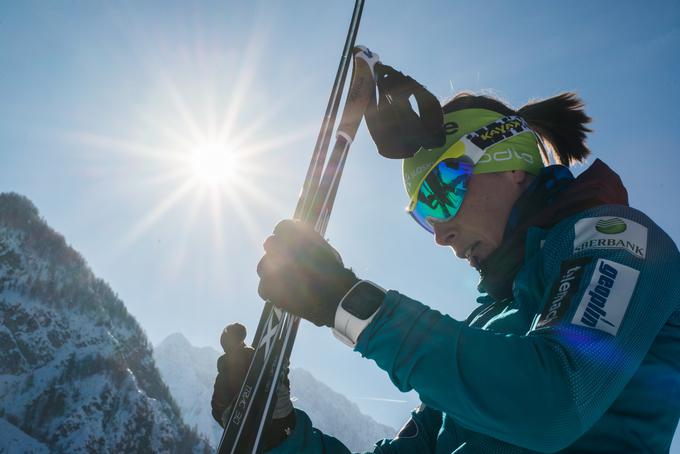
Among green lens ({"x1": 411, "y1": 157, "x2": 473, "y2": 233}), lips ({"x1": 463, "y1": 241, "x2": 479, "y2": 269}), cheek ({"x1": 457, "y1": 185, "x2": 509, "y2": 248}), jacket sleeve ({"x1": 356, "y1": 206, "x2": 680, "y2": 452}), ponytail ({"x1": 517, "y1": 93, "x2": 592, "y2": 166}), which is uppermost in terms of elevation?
ponytail ({"x1": 517, "y1": 93, "x2": 592, "y2": 166})

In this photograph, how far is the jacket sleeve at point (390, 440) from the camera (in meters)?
2.94

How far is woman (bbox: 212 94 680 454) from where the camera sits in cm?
135

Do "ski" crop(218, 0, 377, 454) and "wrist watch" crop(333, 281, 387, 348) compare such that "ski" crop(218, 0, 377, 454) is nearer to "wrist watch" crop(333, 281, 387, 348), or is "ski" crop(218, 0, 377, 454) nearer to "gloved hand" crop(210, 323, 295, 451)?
"gloved hand" crop(210, 323, 295, 451)

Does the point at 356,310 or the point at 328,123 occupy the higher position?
the point at 328,123

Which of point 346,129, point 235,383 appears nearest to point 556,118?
point 346,129

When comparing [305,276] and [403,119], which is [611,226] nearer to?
[305,276]

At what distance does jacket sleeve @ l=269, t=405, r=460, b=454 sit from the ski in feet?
1.99

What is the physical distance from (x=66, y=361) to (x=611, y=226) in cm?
12941

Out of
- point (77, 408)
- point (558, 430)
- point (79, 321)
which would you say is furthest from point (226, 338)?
point (79, 321)

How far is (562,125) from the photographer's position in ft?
10.6

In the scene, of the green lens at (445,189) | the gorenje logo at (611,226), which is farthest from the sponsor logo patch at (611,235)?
the green lens at (445,189)

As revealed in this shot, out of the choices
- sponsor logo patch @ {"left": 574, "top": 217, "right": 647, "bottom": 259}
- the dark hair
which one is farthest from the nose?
sponsor logo patch @ {"left": 574, "top": 217, "right": 647, "bottom": 259}

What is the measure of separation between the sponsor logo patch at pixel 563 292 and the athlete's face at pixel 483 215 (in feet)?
3.03

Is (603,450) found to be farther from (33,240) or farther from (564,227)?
(33,240)
